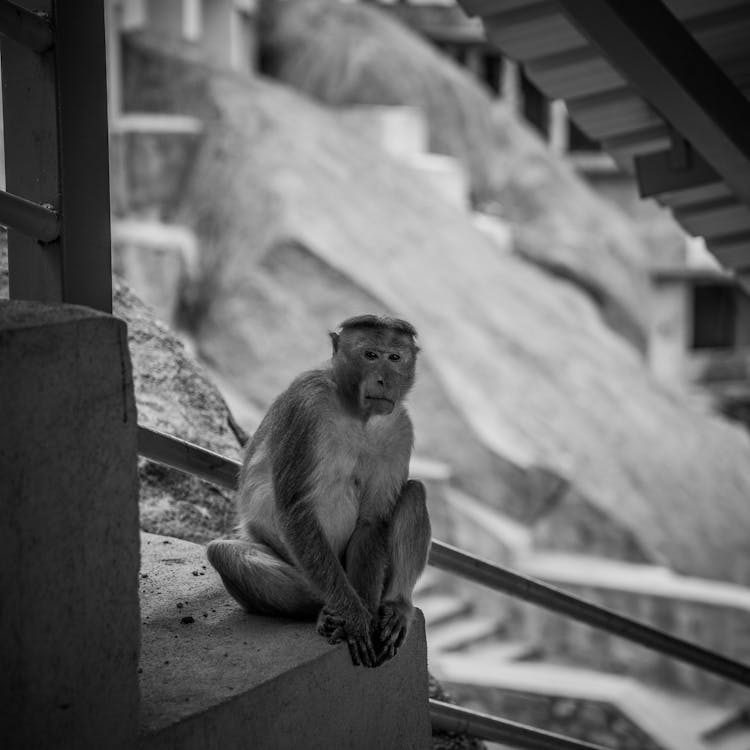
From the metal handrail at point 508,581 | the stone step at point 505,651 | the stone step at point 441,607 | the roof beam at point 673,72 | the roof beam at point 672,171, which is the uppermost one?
the roof beam at point 673,72

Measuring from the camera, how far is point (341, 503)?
316 centimetres

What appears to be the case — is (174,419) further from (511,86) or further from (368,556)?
(511,86)

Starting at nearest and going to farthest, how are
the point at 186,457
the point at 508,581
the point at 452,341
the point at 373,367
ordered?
the point at 373,367
the point at 186,457
the point at 508,581
the point at 452,341

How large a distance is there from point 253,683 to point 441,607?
9.51 metres

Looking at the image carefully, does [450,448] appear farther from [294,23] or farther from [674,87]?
[294,23]

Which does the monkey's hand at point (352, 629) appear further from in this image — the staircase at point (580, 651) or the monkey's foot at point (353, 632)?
the staircase at point (580, 651)

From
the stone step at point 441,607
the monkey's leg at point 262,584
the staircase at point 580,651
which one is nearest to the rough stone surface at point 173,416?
the monkey's leg at point 262,584

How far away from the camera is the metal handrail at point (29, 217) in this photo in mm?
2180

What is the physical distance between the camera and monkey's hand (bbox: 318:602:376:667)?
278cm

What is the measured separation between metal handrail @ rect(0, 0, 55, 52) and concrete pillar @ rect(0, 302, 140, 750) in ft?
1.81

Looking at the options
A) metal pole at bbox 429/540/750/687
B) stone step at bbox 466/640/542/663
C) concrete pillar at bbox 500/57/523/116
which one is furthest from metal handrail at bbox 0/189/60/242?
concrete pillar at bbox 500/57/523/116

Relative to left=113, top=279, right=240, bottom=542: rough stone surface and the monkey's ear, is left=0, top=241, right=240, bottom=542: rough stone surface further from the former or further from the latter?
the monkey's ear

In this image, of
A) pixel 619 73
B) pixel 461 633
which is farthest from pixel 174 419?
pixel 461 633

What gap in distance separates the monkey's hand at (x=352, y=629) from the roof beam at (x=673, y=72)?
236cm
